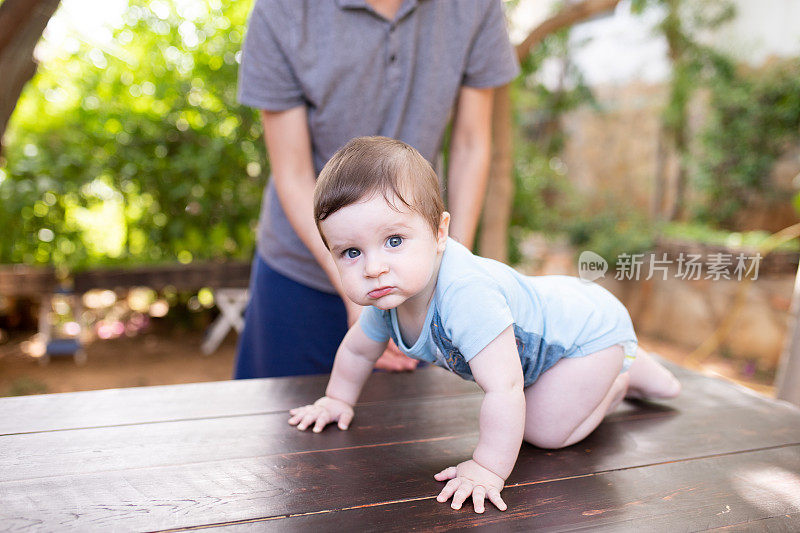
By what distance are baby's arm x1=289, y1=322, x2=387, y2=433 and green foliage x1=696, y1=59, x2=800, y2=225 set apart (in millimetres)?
5558

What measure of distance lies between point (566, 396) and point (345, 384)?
0.42m

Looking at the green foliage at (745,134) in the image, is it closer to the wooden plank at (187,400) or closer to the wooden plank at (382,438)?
the wooden plank at (382,438)

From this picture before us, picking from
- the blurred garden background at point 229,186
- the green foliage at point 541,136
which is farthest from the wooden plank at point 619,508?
the green foliage at point 541,136

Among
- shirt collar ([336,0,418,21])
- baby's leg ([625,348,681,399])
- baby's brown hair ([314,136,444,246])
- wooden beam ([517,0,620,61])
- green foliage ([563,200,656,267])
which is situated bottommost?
green foliage ([563,200,656,267])

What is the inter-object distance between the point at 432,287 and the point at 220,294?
3571 millimetres

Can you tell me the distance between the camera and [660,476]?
1020 millimetres

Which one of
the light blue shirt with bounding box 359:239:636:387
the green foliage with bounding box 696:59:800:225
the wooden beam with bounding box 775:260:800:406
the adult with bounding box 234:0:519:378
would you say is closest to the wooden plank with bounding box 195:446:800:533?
the light blue shirt with bounding box 359:239:636:387

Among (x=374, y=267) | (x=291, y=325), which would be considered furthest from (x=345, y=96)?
(x=374, y=267)

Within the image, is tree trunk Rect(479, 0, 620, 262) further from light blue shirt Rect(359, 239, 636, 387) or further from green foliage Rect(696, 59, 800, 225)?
green foliage Rect(696, 59, 800, 225)

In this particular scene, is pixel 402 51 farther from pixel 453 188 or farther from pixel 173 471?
pixel 173 471

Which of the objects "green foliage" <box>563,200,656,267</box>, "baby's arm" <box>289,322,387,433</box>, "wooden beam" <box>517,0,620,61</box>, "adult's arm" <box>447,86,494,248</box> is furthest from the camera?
"green foliage" <box>563,200,656,267</box>

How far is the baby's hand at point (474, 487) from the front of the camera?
898mm

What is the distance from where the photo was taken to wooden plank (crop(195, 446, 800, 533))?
2.79 feet

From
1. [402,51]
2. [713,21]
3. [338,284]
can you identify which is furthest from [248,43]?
[713,21]
